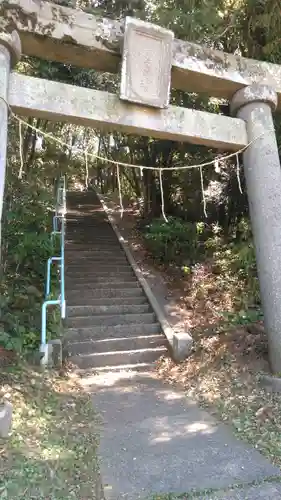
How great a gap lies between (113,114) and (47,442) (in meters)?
3.23

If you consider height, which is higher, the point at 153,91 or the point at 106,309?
the point at 153,91

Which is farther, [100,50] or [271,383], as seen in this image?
[100,50]

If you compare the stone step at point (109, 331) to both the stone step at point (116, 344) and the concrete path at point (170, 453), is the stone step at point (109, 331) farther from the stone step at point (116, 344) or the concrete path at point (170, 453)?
the concrete path at point (170, 453)

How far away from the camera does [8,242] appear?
22.9ft

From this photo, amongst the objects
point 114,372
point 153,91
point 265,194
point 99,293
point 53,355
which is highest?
point 153,91

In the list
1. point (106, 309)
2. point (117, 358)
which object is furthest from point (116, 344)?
point (106, 309)

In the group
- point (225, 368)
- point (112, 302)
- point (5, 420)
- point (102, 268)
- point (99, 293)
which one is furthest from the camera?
point (102, 268)

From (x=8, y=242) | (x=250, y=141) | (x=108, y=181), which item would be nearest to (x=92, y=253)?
(x=8, y=242)

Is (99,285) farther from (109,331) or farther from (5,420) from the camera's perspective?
(5,420)

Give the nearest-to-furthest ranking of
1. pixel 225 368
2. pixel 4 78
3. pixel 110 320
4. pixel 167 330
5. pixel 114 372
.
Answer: pixel 4 78
pixel 225 368
pixel 114 372
pixel 167 330
pixel 110 320

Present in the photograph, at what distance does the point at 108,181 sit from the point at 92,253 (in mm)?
10197

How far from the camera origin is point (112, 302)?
768 centimetres

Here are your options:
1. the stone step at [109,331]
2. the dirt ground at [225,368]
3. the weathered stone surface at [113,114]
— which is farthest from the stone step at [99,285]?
the weathered stone surface at [113,114]

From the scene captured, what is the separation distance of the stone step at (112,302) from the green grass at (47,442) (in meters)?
2.52
